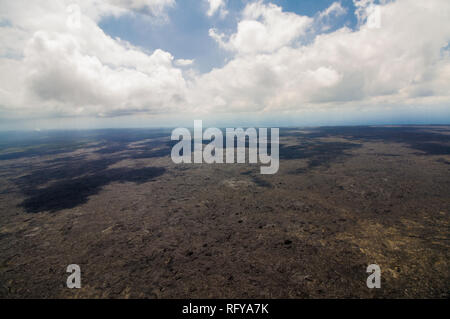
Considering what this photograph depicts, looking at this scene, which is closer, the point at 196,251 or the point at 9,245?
the point at 196,251

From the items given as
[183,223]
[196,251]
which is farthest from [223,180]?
[196,251]

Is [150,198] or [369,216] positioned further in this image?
[150,198]

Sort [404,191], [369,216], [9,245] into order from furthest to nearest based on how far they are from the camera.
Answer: [404,191]
[369,216]
[9,245]

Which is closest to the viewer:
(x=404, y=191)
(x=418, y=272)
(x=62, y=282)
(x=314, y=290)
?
(x=314, y=290)

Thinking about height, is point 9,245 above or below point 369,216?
below
